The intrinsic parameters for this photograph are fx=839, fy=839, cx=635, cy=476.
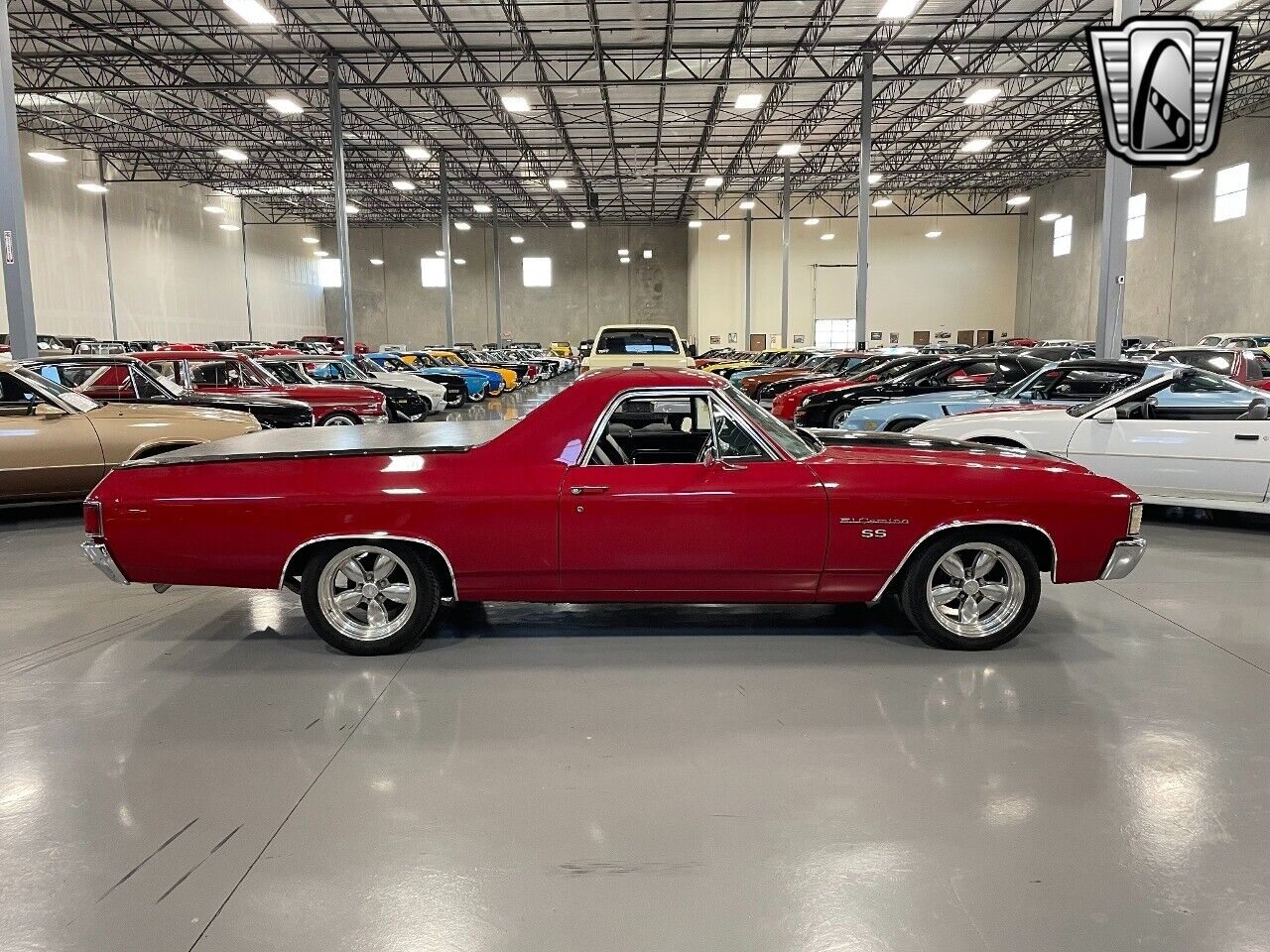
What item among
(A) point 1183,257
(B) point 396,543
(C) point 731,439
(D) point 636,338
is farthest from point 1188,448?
(A) point 1183,257

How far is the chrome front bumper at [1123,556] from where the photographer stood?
429 centimetres

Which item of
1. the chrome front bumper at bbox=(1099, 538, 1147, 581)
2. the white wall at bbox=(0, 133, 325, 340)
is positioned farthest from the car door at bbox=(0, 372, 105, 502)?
the white wall at bbox=(0, 133, 325, 340)

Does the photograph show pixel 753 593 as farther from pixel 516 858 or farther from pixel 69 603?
pixel 69 603

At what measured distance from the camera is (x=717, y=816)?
2861mm

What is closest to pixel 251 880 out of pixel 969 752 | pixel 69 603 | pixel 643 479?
pixel 643 479

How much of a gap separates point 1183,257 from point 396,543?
31109 mm

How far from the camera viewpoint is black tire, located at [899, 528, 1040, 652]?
425cm

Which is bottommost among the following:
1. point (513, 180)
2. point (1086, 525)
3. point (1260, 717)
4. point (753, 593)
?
point (1260, 717)

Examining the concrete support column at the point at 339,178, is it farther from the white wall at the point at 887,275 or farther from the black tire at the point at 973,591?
the white wall at the point at 887,275

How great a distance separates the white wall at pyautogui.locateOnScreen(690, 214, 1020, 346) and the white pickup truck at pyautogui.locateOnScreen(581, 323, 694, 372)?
2807 cm

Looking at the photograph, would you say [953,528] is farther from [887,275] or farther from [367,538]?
[887,275]

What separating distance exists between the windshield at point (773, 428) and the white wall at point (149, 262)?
27941 millimetres

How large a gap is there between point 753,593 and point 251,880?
8.38 feet

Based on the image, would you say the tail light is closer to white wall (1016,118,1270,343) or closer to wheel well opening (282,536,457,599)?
wheel well opening (282,536,457,599)
